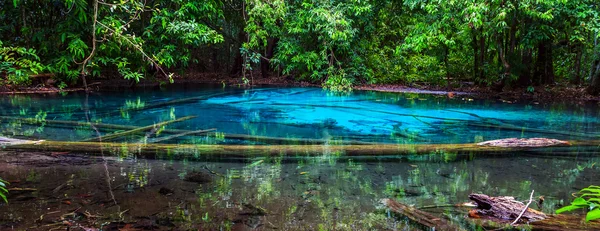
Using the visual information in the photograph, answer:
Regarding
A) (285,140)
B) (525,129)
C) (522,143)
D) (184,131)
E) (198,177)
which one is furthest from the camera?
(525,129)

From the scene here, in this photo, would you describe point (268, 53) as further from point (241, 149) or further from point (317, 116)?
point (241, 149)

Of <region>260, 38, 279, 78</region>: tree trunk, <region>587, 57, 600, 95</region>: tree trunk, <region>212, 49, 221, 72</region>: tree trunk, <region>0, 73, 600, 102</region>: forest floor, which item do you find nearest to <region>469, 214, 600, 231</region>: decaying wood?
<region>0, 73, 600, 102</region>: forest floor

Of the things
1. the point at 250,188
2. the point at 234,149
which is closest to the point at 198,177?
the point at 250,188

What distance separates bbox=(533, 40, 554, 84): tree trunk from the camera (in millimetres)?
9266

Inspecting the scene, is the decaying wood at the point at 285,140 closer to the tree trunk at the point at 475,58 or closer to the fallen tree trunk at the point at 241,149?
the fallen tree trunk at the point at 241,149

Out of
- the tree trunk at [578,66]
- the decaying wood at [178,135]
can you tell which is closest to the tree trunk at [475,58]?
the tree trunk at [578,66]

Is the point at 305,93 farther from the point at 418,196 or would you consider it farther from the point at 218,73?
the point at 418,196

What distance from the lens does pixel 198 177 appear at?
2887 mm

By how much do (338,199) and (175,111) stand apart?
179 inches

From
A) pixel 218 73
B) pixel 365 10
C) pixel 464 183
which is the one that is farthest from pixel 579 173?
pixel 218 73

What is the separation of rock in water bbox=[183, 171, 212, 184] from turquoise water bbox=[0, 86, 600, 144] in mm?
1205

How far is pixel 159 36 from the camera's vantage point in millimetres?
9648

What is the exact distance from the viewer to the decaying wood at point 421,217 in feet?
6.79

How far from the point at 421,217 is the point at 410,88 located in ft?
29.5
